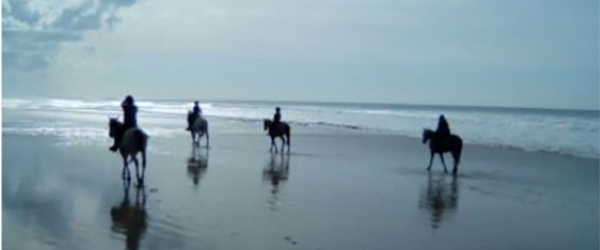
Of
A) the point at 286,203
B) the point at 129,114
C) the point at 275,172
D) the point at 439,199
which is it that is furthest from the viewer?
the point at 275,172

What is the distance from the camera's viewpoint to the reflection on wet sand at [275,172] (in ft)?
43.3

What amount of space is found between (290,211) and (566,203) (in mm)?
5984

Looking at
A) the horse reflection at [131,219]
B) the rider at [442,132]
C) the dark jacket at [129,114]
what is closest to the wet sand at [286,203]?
the horse reflection at [131,219]

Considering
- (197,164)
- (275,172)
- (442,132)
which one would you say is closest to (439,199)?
(275,172)

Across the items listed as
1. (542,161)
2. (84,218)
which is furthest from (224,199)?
(542,161)

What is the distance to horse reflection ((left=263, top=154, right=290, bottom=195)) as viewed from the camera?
14855mm

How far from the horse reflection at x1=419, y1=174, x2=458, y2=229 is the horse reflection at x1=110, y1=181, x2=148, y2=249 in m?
4.26

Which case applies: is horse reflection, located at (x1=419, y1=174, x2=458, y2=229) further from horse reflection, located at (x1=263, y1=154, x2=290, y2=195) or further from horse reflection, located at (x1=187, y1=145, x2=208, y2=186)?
horse reflection, located at (x1=187, y1=145, x2=208, y2=186)

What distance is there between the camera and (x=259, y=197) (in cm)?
1259

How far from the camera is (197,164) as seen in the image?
59.5 feet

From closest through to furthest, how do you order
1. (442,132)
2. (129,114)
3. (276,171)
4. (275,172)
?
(129,114) < (275,172) < (276,171) < (442,132)

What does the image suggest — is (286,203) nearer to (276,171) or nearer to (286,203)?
(286,203)

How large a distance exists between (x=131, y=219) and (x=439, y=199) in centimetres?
608

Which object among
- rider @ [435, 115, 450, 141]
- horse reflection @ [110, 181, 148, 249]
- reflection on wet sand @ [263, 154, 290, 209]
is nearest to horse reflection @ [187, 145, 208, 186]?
reflection on wet sand @ [263, 154, 290, 209]
